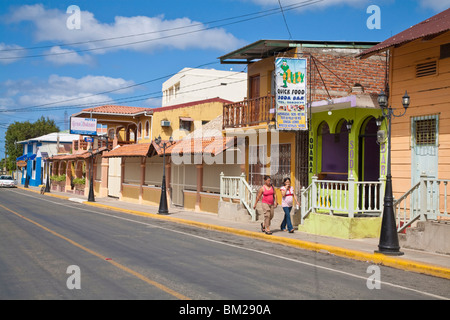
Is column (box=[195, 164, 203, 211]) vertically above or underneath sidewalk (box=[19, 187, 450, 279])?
above

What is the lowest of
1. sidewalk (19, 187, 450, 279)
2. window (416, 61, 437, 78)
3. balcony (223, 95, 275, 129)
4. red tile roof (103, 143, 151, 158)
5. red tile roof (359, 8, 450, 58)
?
sidewalk (19, 187, 450, 279)

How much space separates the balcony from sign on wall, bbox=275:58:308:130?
1.91m

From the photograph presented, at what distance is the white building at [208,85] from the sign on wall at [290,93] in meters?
35.3

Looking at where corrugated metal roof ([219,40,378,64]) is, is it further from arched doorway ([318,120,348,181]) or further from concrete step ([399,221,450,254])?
concrete step ([399,221,450,254])

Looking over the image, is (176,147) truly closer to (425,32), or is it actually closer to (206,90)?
(425,32)

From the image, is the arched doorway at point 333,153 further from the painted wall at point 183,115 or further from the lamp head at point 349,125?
the painted wall at point 183,115

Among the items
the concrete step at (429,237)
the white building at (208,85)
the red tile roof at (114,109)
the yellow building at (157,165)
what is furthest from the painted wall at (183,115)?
the white building at (208,85)

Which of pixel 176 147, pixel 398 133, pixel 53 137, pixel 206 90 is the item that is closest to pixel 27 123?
pixel 53 137

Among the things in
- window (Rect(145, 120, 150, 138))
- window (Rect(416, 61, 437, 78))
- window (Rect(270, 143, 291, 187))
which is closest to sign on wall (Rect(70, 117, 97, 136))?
window (Rect(145, 120, 150, 138))

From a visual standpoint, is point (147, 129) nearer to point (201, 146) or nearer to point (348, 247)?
point (201, 146)

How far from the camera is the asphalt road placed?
7.41 m

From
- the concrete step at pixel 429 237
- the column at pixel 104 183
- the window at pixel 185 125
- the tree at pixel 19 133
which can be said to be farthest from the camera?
the tree at pixel 19 133

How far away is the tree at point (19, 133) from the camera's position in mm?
90213
